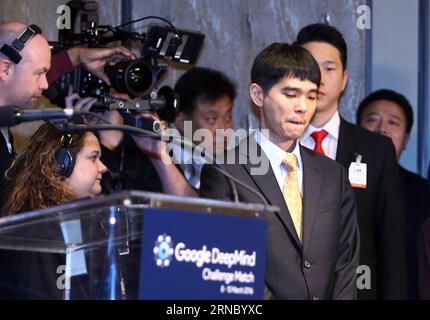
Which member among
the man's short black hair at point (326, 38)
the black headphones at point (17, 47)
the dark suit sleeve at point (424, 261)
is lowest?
the dark suit sleeve at point (424, 261)

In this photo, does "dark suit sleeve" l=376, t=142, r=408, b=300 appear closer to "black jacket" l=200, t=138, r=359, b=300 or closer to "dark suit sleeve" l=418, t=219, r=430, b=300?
"dark suit sleeve" l=418, t=219, r=430, b=300

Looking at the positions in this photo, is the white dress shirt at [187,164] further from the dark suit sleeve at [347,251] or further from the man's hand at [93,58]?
the dark suit sleeve at [347,251]

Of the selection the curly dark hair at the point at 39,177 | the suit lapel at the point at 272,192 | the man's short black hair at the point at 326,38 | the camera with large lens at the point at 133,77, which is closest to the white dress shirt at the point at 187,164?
the camera with large lens at the point at 133,77

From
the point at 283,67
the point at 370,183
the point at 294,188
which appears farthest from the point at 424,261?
the point at 283,67

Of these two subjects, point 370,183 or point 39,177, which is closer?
point 39,177

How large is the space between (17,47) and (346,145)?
1.39m

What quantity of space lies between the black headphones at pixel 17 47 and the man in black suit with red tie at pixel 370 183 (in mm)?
1262

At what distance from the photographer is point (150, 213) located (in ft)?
7.27

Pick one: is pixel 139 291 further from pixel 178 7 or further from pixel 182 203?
pixel 178 7

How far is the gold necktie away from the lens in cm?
338

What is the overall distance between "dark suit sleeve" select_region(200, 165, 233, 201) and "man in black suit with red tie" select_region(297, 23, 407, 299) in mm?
798

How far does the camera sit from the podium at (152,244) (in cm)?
223

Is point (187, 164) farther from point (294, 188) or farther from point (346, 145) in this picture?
point (294, 188)

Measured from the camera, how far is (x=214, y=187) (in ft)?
11.1
